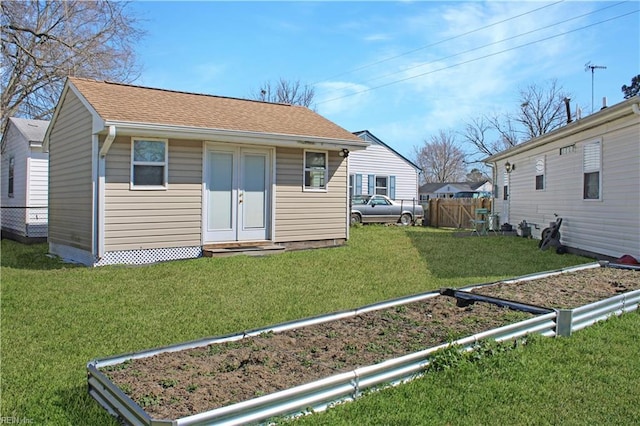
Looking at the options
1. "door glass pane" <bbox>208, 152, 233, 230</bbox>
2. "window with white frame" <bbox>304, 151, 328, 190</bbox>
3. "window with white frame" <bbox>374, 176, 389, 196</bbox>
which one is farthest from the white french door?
"window with white frame" <bbox>374, 176, 389, 196</bbox>

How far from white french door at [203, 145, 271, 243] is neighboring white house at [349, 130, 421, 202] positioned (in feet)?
42.6

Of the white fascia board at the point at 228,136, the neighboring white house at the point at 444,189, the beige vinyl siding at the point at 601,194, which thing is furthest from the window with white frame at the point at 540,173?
the neighboring white house at the point at 444,189

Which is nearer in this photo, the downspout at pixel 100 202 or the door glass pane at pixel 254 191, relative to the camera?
the downspout at pixel 100 202

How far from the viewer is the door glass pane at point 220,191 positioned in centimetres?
1057

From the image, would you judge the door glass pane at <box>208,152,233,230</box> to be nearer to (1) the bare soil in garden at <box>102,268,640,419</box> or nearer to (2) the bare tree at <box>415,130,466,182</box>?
(1) the bare soil in garden at <box>102,268,640,419</box>

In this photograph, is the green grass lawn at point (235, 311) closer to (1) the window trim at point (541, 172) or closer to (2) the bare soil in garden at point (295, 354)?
(2) the bare soil in garden at point (295, 354)

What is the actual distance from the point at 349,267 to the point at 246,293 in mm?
2763

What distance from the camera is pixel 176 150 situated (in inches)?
395

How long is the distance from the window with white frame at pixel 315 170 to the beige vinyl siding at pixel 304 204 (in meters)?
0.15

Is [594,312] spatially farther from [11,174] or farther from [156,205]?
[11,174]

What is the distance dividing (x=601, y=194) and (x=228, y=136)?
7826 millimetres

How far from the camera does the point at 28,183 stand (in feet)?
47.6

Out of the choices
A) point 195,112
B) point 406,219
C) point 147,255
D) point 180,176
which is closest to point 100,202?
point 147,255

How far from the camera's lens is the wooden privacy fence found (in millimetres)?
21781
